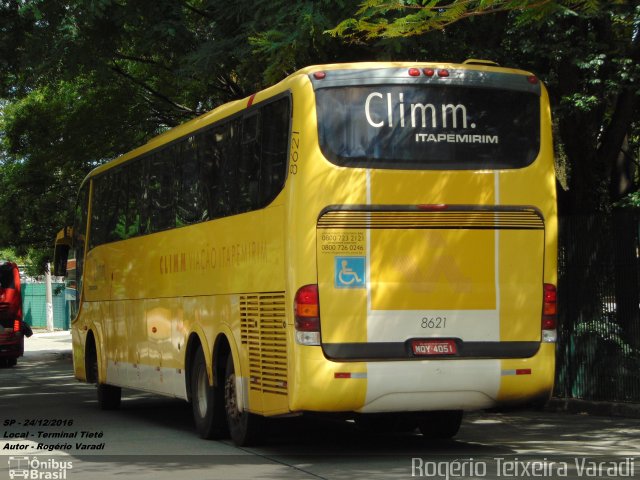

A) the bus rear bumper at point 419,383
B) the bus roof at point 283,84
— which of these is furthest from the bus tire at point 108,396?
the bus rear bumper at point 419,383

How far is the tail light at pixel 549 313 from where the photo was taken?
11758mm

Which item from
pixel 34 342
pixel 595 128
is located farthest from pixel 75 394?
pixel 34 342

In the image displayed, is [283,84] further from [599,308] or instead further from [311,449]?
[599,308]

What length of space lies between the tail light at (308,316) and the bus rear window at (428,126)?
1.27 m

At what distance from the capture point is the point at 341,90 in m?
11.3

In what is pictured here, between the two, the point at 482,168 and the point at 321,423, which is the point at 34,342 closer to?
the point at 321,423

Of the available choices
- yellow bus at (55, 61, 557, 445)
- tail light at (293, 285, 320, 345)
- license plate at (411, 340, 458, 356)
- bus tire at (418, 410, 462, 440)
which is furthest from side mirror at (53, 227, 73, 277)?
license plate at (411, 340, 458, 356)

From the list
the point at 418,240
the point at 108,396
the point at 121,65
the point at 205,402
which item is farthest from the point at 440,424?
the point at 121,65

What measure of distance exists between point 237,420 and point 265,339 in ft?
4.85

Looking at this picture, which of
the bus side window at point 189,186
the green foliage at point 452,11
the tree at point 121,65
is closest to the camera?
the green foliage at point 452,11

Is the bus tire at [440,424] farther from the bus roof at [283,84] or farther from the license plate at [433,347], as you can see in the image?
the bus roof at [283,84]

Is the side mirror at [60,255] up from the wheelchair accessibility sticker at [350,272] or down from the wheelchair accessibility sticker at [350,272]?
up

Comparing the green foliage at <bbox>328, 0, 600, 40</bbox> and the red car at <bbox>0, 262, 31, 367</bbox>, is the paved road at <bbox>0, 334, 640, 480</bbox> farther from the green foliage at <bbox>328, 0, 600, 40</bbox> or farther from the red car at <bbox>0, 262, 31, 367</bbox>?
the red car at <bbox>0, 262, 31, 367</bbox>

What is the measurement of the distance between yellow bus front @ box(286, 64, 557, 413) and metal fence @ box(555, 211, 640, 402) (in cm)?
457
